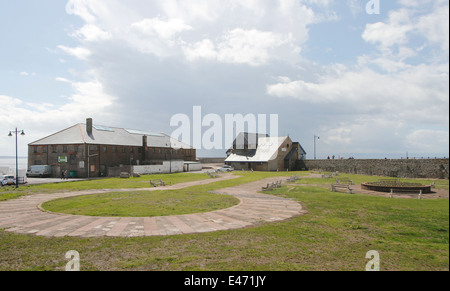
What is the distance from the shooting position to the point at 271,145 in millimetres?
72688

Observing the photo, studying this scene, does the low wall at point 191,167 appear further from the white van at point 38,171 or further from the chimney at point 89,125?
the white van at point 38,171

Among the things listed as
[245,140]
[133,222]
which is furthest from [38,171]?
[133,222]

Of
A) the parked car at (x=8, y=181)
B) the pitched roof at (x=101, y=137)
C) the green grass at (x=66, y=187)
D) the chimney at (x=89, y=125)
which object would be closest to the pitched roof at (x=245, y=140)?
the pitched roof at (x=101, y=137)

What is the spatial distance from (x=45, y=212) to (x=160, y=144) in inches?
2251

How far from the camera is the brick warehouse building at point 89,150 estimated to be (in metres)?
51.9

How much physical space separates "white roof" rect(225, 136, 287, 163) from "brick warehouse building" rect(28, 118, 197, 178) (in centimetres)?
2223

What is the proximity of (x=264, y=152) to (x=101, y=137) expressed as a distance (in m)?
39.4

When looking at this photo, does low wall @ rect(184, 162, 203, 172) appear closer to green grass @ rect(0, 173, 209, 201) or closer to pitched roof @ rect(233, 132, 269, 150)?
pitched roof @ rect(233, 132, 269, 150)

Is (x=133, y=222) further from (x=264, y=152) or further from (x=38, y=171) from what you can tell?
(x=264, y=152)

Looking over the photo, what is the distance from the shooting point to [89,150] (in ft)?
171

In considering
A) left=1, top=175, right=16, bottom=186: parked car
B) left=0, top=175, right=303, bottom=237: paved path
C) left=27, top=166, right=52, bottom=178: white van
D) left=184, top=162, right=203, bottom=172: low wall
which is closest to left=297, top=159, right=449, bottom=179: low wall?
left=0, top=175, right=303, bottom=237: paved path
